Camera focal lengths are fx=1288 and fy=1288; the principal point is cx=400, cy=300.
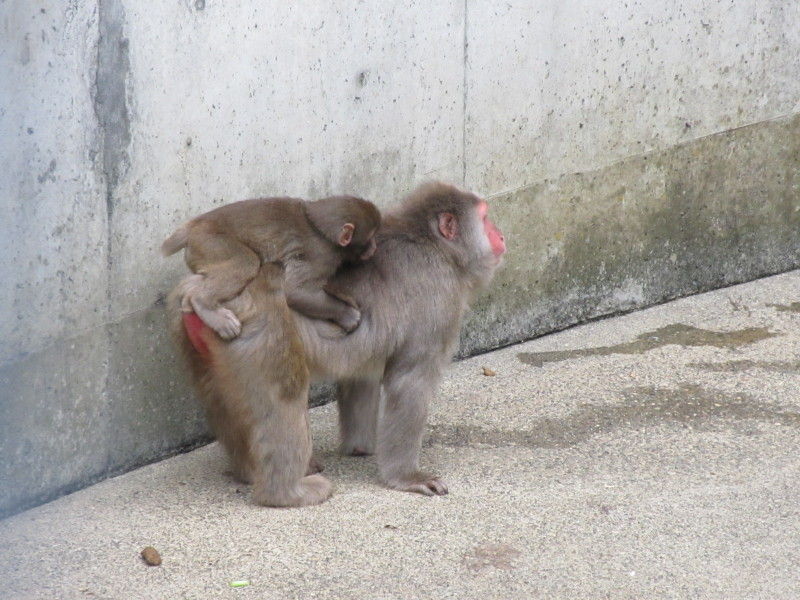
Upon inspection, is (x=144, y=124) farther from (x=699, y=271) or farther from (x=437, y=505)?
(x=699, y=271)

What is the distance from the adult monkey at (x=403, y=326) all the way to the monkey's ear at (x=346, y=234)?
21 centimetres

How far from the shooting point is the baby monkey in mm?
4176

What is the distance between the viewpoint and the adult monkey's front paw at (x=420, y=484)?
457cm

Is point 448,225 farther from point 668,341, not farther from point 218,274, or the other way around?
point 668,341

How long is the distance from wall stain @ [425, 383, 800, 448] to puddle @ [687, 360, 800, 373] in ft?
0.90

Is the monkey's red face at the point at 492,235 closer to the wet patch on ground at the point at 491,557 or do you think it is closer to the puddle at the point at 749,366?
the wet patch on ground at the point at 491,557

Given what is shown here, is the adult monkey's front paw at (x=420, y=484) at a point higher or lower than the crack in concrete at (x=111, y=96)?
lower

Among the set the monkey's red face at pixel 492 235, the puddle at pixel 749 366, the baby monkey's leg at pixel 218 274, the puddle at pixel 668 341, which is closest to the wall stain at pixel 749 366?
the puddle at pixel 749 366

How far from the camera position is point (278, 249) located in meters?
4.30

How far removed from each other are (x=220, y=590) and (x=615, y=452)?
178 centimetres

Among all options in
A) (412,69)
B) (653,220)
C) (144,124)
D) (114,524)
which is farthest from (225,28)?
(653,220)

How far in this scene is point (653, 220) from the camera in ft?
20.8

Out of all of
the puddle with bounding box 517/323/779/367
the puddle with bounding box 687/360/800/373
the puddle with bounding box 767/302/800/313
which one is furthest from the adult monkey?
the puddle with bounding box 767/302/800/313

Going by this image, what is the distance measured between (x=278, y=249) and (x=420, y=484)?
1.00 meters
